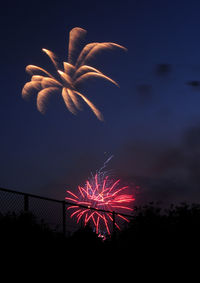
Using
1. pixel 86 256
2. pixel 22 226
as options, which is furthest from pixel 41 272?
pixel 86 256

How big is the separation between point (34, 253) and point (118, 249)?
2882 mm

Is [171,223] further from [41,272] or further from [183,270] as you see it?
[41,272]

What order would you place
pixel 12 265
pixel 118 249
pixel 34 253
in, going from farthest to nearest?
pixel 118 249 < pixel 34 253 < pixel 12 265

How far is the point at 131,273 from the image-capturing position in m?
8.20

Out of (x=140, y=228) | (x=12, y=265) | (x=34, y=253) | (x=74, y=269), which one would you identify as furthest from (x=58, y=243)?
(x=140, y=228)

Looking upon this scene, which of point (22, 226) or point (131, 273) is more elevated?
point (22, 226)

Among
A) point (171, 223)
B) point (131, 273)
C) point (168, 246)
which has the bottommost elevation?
point (131, 273)

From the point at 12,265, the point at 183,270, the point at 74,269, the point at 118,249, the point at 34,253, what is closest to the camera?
the point at 12,265

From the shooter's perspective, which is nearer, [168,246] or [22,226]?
[22,226]

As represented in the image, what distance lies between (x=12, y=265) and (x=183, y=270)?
3750mm

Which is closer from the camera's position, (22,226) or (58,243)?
(22,226)

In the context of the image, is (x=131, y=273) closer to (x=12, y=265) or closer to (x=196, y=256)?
(x=196, y=256)

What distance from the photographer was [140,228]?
9312 millimetres

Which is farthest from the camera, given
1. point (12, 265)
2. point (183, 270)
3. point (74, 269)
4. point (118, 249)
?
point (118, 249)
